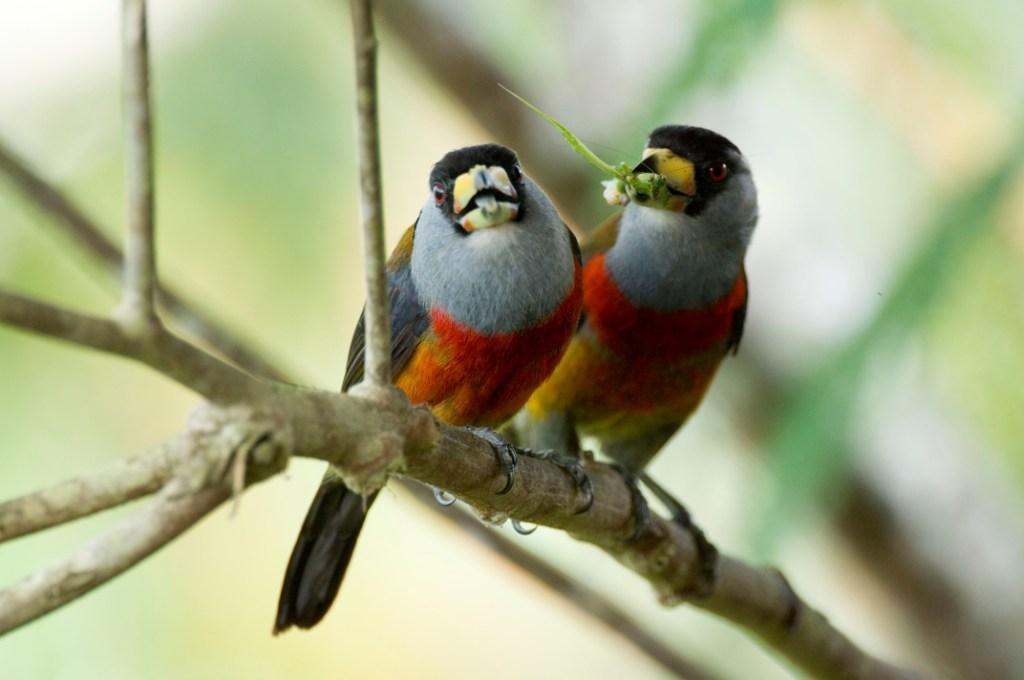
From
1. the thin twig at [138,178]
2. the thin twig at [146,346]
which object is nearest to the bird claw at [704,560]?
the thin twig at [146,346]

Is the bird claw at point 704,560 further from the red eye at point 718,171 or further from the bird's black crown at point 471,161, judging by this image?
the bird's black crown at point 471,161

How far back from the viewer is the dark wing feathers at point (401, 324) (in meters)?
2.88

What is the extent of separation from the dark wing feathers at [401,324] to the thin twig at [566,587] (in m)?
0.32

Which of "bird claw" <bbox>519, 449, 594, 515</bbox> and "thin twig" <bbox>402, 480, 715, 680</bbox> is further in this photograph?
"thin twig" <bbox>402, 480, 715, 680</bbox>

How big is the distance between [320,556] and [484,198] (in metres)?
1.01

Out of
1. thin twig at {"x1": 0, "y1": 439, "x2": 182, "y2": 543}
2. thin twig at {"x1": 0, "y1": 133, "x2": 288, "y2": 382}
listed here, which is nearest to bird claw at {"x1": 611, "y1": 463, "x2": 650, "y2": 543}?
thin twig at {"x1": 0, "y1": 133, "x2": 288, "y2": 382}

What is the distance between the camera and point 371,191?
1540mm

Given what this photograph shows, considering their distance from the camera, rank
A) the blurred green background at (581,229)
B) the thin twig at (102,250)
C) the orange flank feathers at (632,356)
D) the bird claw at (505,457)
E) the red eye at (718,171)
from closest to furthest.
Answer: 1. the bird claw at (505,457)
2. the thin twig at (102,250)
3. the red eye at (718,171)
4. the orange flank feathers at (632,356)
5. the blurred green background at (581,229)

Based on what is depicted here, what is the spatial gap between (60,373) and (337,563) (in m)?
2.87

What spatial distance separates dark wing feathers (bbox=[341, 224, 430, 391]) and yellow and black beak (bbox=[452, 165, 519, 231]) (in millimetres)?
236

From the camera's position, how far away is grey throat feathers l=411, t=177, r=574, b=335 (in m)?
2.74

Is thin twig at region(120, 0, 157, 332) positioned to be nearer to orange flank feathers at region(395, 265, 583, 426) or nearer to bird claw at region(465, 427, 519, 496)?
bird claw at region(465, 427, 519, 496)

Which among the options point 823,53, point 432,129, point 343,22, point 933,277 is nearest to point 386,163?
point 432,129

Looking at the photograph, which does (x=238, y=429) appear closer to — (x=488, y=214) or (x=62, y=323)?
(x=62, y=323)
